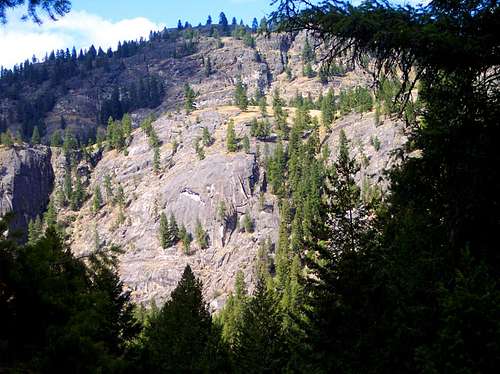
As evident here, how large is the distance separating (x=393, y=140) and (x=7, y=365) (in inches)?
5095

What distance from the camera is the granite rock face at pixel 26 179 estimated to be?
6624 inches

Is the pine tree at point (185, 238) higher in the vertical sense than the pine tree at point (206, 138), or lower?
lower

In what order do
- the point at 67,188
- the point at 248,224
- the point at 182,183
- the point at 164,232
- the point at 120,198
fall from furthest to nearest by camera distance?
the point at 67,188 → the point at 120,198 → the point at 182,183 → the point at 164,232 → the point at 248,224

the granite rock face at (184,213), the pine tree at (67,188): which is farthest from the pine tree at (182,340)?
the pine tree at (67,188)

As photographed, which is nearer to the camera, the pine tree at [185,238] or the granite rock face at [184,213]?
the granite rock face at [184,213]

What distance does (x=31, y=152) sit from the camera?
179625mm

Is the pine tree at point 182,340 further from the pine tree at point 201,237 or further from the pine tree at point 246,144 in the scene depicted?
the pine tree at point 246,144

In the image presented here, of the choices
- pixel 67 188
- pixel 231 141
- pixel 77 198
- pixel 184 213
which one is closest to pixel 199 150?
pixel 231 141

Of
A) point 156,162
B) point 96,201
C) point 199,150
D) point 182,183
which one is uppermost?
point 199,150

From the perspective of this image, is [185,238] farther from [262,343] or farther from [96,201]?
[262,343]

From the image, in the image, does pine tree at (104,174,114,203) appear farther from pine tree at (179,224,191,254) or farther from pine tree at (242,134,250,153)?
pine tree at (242,134,250,153)

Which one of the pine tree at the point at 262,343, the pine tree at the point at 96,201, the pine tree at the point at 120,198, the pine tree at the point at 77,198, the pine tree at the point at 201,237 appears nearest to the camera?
the pine tree at the point at 262,343

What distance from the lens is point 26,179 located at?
17275 cm

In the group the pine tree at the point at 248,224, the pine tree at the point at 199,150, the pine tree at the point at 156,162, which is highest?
the pine tree at the point at 199,150
